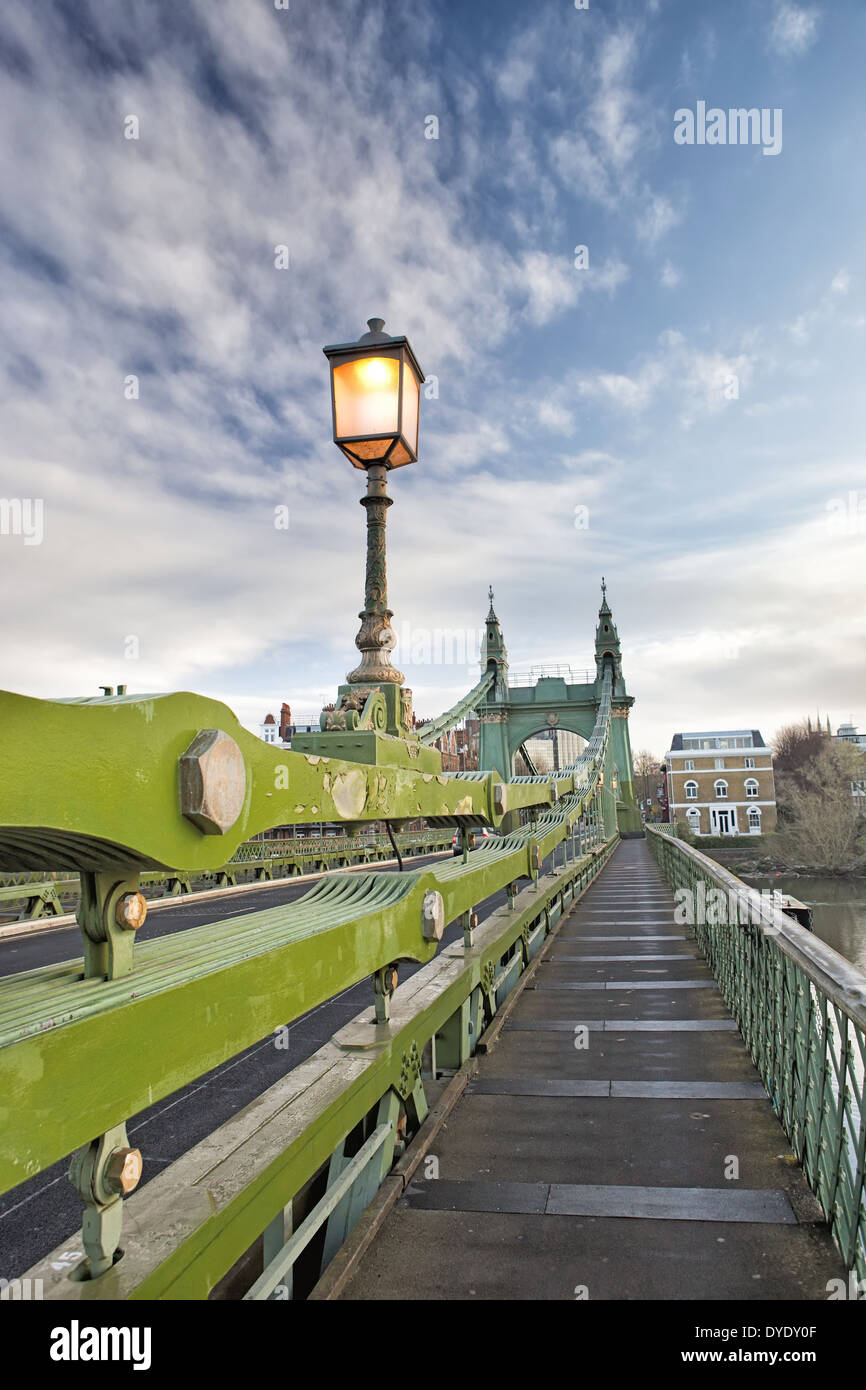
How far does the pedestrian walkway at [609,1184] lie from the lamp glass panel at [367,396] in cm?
333

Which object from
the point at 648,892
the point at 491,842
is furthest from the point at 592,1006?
the point at 648,892

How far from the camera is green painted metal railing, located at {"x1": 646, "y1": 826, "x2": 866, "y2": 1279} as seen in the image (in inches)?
92.7

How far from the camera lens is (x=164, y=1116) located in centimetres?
474

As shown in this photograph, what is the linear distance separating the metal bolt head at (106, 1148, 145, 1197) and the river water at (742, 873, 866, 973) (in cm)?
2377

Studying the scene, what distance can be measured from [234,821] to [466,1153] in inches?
93.5

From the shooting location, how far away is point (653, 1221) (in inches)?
104

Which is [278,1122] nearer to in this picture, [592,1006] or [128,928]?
[128,928]

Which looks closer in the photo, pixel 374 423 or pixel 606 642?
pixel 374 423

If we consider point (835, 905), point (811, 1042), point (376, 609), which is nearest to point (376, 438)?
point (376, 609)

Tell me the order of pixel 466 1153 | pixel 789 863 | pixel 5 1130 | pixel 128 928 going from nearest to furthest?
pixel 5 1130
pixel 128 928
pixel 466 1153
pixel 789 863

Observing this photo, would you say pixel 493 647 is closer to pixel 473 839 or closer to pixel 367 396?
pixel 473 839

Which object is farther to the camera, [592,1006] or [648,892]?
[648,892]

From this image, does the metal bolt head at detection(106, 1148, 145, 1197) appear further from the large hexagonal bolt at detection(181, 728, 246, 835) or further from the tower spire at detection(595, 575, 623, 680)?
the tower spire at detection(595, 575, 623, 680)

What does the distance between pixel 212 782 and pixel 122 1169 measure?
758 millimetres
